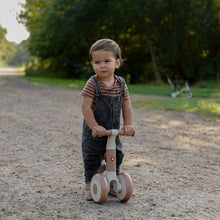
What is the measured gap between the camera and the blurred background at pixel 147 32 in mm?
20703

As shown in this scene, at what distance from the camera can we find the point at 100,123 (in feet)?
10.9

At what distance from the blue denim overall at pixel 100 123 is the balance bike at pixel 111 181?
0.12 meters

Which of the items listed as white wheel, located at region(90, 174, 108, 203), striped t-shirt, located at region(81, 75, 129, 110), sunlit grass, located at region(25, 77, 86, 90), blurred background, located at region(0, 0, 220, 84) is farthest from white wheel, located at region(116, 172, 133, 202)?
blurred background, located at region(0, 0, 220, 84)

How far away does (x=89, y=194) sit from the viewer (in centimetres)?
342

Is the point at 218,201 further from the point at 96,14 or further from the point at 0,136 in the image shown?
the point at 96,14

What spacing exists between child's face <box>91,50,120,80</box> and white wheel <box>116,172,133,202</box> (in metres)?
0.94

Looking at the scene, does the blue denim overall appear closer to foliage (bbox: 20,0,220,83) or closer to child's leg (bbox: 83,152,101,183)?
child's leg (bbox: 83,152,101,183)

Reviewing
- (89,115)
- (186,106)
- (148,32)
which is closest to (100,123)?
(89,115)

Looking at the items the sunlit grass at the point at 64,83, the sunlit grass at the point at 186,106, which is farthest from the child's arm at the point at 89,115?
the sunlit grass at the point at 64,83

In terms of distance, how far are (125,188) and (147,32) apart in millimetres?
20239

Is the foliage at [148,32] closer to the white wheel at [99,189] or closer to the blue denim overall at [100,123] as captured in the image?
the blue denim overall at [100,123]

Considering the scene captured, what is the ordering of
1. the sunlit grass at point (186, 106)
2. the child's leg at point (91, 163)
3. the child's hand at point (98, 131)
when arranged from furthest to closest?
the sunlit grass at point (186, 106) → the child's leg at point (91, 163) → the child's hand at point (98, 131)

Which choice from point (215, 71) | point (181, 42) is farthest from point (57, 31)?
point (215, 71)

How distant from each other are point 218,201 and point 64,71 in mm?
25218
